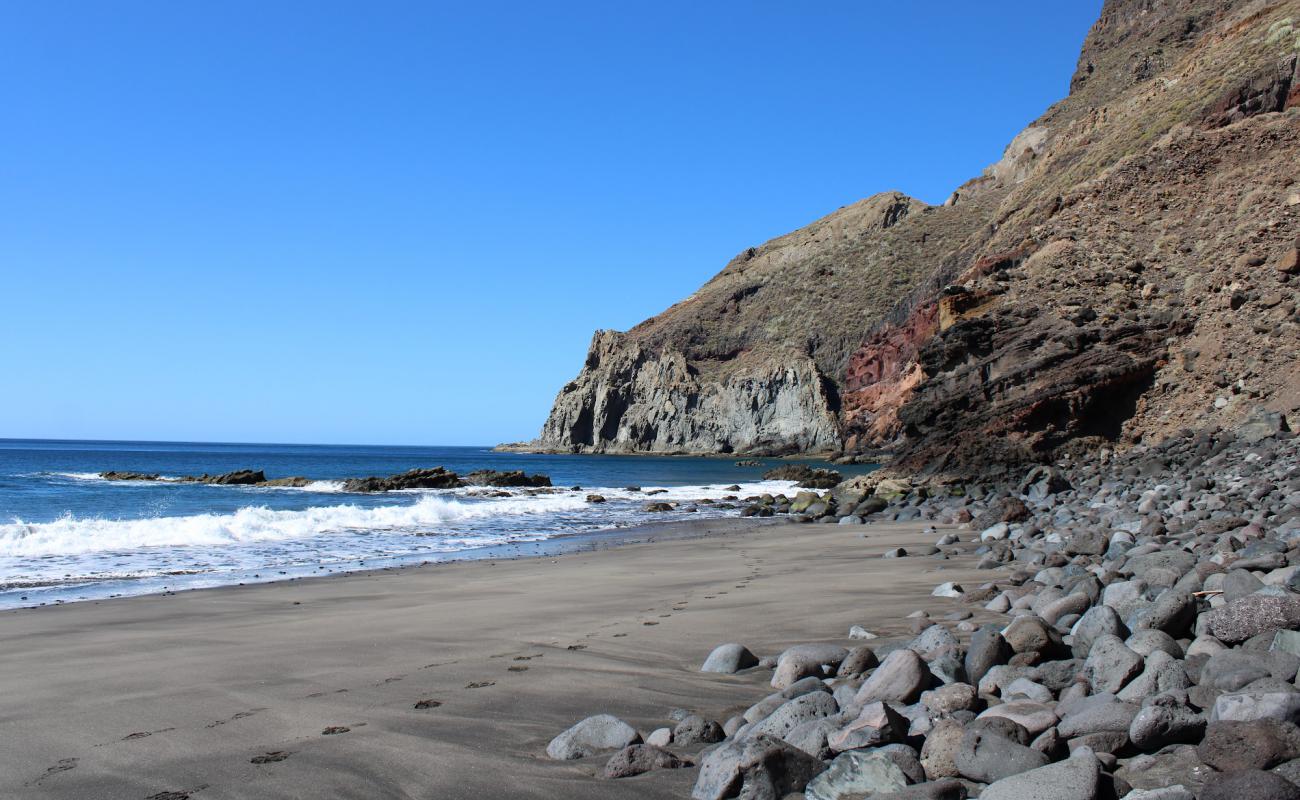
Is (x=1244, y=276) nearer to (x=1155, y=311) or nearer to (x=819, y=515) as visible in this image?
(x=1155, y=311)

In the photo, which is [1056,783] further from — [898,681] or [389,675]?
[389,675]

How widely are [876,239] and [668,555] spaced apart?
3807 inches

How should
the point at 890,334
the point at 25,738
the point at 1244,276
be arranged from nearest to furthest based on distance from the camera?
the point at 25,738, the point at 1244,276, the point at 890,334

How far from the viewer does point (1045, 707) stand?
135 inches

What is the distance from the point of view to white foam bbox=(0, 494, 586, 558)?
1527 centimetres

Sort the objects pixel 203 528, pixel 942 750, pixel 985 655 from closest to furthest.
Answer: pixel 942 750, pixel 985 655, pixel 203 528

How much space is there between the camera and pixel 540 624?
292 inches

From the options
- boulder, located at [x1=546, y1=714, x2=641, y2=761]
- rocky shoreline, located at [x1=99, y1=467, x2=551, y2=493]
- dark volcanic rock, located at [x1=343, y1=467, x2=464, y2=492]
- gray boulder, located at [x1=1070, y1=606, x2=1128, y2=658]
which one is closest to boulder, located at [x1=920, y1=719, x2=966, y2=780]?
boulder, located at [x1=546, y1=714, x2=641, y2=761]

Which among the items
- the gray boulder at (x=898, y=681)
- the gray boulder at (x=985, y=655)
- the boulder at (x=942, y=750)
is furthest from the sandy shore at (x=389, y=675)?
the gray boulder at (x=985, y=655)

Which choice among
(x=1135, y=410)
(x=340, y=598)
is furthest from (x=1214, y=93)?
(x=340, y=598)

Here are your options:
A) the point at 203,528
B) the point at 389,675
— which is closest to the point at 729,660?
the point at 389,675

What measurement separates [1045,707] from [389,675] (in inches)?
153

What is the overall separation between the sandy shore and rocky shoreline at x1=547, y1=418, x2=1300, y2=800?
305mm

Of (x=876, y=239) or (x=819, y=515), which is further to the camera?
(x=876, y=239)
